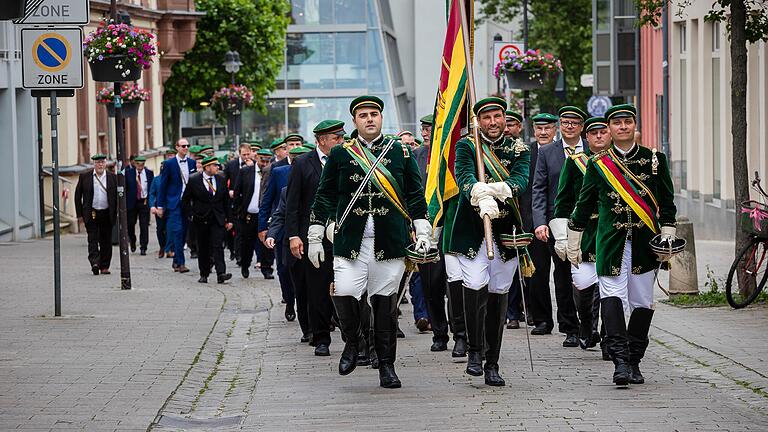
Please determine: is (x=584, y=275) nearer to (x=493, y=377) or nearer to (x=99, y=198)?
(x=493, y=377)

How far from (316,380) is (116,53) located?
1147 centimetres

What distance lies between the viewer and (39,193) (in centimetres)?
3161

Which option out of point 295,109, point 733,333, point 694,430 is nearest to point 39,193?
point 733,333

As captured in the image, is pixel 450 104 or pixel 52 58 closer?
pixel 450 104

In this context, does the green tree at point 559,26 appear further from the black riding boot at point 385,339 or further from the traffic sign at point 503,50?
the black riding boot at point 385,339

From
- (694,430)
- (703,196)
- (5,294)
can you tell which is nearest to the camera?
(694,430)

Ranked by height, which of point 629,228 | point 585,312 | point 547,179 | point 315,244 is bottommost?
point 585,312

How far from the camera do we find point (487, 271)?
10734mm

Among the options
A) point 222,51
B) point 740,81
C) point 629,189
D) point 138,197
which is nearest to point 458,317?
point 629,189

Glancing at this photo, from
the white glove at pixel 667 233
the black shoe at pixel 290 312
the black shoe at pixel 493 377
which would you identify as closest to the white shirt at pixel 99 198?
the black shoe at pixel 290 312

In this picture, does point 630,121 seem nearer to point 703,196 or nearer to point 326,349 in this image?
point 326,349

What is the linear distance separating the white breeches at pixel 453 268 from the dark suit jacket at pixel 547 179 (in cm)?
281

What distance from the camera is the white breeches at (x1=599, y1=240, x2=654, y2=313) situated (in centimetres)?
1056

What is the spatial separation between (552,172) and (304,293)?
2.57m
